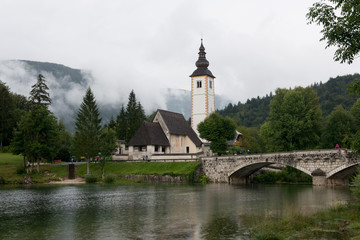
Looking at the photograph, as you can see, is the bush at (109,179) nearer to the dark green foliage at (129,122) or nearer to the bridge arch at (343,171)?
the dark green foliage at (129,122)

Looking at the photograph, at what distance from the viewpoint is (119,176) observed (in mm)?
60531

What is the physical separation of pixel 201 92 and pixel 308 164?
3696cm

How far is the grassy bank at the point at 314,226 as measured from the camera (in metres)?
15.7

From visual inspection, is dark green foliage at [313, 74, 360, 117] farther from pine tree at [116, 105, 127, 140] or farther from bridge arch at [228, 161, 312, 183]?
bridge arch at [228, 161, 312, 183]

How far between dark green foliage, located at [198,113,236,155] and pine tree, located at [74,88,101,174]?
65.3ft

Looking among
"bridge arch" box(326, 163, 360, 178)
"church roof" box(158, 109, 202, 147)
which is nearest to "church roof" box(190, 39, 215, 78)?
"church roof" box(158, 109, 202, 147)

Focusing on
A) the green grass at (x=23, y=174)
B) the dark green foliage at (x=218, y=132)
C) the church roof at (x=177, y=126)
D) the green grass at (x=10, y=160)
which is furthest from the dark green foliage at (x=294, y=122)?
the green grass at (x=10, y=160)

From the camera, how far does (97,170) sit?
6544cm

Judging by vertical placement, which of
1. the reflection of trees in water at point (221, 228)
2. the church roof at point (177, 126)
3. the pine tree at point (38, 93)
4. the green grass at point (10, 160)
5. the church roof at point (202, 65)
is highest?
the church roof at point (202, 65)

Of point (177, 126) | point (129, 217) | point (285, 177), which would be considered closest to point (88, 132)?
point (177, 126)

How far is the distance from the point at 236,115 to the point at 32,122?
13481 centimetres

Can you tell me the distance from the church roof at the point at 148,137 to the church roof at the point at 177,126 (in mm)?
2541

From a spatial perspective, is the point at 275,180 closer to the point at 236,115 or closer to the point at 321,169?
the point at 321,169

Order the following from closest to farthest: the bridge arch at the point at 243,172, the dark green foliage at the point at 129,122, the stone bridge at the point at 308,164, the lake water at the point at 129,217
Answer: the lake water at the point at 129,217 → the stone bridge at the point at 308,164 → the bridge arch at the point at 243,172 → the dark green foliage at the point at 129,122
